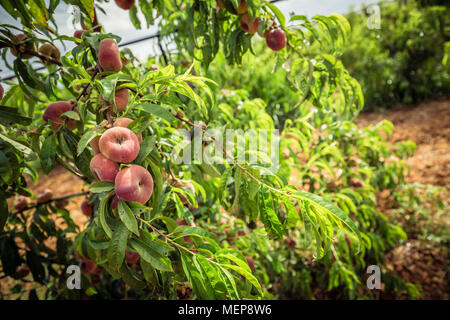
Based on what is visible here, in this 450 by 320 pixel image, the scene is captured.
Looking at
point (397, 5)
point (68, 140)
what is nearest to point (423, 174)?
point (68, 140)

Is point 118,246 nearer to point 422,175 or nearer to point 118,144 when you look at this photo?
point 118,144

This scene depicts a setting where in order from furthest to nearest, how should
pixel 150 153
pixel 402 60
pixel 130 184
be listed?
pixel 402 60 < pixel 150 153 < pixel 130 184

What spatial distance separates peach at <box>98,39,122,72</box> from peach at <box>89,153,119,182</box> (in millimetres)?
188

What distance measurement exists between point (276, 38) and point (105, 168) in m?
0.55

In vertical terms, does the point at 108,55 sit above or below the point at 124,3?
below

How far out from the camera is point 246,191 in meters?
0.55

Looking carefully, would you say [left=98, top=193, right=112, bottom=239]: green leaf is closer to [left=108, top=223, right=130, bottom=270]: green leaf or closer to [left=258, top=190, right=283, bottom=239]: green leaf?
[left=108, top=223, right=130, bottom=270]: green leaf

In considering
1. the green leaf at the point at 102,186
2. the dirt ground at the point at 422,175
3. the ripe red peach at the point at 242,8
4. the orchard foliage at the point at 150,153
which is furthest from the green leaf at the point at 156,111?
the dirt ground at the point at 422,175

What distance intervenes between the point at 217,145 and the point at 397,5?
16.0ft

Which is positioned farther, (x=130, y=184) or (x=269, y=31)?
(x=269, y=31)

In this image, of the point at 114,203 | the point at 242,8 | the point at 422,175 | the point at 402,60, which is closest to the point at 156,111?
the point at 114,203

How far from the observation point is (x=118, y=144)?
1.31ft

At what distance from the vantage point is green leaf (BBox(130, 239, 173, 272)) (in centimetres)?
40

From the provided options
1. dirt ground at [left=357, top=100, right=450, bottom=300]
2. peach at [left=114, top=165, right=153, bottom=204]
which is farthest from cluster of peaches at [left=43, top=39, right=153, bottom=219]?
dirt ground at [left=357, top=100, right=450, bottom=300]
